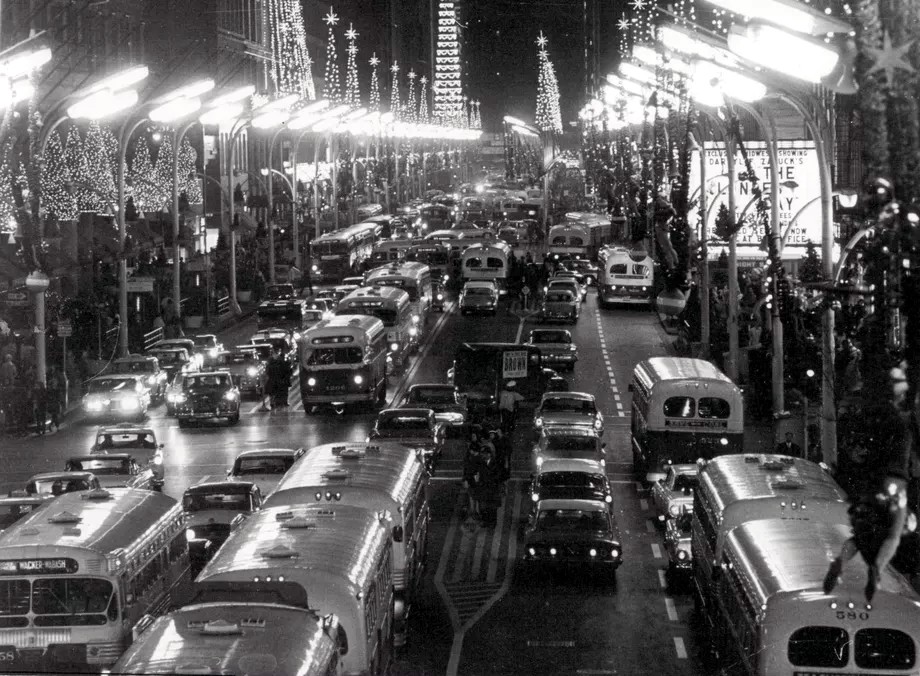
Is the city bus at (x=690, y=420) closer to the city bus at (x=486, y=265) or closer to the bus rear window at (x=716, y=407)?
the bus rear window at (x=716, y=407)

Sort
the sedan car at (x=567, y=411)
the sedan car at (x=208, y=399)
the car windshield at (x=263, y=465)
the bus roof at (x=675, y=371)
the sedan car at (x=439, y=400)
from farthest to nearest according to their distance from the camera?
1. the sedan car at (x=208, y=399)
2. the sedan car at (x=439, y=400)
3. the sedan car at (x=567, y=411)
4. the bus roof at (x=675, y=371)
5. the car windshield at (x=263, y=465)

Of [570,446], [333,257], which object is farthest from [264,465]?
[333,257]

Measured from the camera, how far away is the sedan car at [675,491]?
2884cm

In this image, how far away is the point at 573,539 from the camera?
85.8ft

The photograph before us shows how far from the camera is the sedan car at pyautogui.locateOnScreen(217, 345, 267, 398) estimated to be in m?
49.8

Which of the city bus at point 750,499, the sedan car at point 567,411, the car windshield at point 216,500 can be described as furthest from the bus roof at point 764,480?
the sedan car at point 567,411

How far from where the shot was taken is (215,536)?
27141mm

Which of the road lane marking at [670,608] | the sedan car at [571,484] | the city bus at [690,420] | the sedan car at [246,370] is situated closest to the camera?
the road lane marking at [670,608]

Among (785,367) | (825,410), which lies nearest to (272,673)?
(825,410)

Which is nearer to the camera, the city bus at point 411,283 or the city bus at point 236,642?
the city bus at point 236,642

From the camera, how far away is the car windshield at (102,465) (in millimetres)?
31500

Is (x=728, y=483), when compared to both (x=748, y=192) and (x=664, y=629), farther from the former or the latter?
(x=748, y=192)

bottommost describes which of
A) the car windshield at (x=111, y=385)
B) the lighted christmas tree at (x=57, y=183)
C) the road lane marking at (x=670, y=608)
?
the road lane marking at (x=670, y=608)

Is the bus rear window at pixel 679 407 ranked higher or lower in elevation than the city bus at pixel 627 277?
lower
